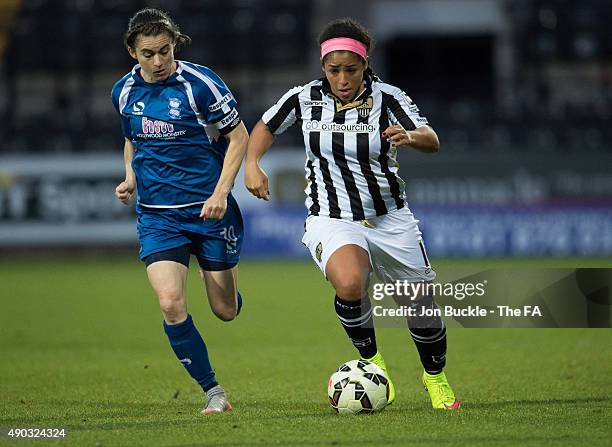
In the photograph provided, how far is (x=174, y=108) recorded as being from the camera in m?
6.20

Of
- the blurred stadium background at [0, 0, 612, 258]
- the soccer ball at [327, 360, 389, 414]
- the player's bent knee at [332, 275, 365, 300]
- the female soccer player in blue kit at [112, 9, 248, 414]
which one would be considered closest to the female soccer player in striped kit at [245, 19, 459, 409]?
the player's bent knee at [332, 275, 365, 300]

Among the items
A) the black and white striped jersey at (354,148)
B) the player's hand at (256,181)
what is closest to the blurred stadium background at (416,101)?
the black and white striped jersey at (354,148)

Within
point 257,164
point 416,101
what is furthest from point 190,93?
point 416,101

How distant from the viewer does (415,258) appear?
6.08 metres

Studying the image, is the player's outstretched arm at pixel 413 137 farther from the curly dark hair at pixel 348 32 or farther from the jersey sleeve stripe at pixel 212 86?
the jersey sleeve stripe at pixel 212 86

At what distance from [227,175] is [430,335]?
1.41 metres

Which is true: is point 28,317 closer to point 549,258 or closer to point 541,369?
point 541,369

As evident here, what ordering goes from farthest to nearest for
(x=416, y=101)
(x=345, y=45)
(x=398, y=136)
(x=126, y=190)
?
(x=416, y=101), (x=126, y=190), (x=345, y=45), (x=398, y=136)

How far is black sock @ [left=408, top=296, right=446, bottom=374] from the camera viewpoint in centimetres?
614

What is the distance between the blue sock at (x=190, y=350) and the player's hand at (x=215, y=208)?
1.93ft

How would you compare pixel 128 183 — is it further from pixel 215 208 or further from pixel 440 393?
pixel 440 393

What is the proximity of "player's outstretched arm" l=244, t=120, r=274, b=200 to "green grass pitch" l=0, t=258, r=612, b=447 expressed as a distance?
1.20 m

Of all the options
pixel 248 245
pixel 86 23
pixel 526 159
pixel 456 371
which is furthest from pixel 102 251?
pixel 456 371

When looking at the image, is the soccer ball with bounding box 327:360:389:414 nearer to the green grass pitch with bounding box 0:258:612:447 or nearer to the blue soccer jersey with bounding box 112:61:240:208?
the green grass pitch with bounding box 0:258:612:447
